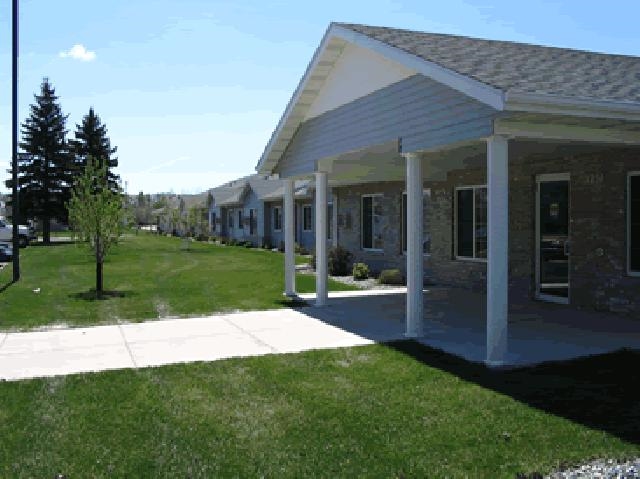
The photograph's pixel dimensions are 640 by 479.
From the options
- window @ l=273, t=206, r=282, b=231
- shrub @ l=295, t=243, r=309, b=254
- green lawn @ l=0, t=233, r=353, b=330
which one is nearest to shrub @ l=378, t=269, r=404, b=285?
green lawn @ l=0, t=233, r=353, b=330

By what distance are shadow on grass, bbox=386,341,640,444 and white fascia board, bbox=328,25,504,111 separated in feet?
9.30

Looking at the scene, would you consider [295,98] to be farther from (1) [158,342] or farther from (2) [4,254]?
(2) [4,254]

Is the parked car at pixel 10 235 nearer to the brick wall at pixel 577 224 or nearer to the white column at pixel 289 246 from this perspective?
the white column at pixel 289 246

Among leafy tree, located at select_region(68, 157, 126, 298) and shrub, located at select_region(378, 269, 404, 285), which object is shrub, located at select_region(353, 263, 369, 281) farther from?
leafy tree, located at select_region(68, 157, 126, 298)

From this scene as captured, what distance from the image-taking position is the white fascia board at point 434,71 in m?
6.52

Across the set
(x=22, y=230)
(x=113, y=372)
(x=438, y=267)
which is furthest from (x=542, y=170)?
(x=22, y=230)

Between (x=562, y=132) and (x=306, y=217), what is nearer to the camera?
(x=562, y=132)

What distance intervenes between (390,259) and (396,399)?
13.0 metres

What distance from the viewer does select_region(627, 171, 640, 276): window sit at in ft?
33.5

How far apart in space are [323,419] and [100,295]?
10.2 metres

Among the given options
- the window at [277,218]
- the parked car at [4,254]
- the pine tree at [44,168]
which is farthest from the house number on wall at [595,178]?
the pine tree at [44,168]

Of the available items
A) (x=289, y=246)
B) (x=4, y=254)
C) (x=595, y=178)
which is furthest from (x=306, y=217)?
(x=595, y=178)

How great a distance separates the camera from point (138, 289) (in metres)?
15.8

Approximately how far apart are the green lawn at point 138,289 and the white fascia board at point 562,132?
268 inches
